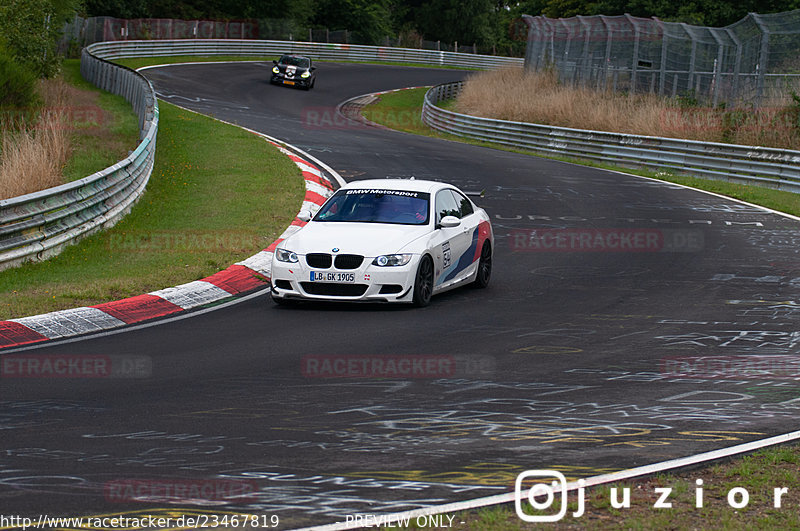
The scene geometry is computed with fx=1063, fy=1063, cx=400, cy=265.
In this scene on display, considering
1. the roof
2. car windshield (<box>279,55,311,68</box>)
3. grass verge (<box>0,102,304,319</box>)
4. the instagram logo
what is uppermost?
car windshield (<box>279,55,311,68</box>)

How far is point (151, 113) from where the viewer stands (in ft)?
82.7

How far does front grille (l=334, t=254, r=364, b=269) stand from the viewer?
11.9 meters

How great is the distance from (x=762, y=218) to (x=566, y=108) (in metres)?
16.3

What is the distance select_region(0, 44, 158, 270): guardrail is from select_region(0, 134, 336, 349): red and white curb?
2333 mm

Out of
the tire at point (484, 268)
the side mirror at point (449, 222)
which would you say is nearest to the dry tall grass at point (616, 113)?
the tire at point (484, 268)

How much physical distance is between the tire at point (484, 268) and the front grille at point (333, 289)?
2.36 meters

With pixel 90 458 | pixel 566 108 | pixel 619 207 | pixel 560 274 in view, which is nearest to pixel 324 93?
pixel 566 108

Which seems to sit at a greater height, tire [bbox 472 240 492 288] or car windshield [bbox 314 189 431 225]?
car windshield [bbox 314 189 431 225]


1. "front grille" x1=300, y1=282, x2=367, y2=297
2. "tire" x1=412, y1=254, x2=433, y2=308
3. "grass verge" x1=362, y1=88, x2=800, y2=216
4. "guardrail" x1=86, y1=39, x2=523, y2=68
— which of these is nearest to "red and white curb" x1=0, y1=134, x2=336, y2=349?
"front grille" x1=300, y1=282, x2=367, y2=297

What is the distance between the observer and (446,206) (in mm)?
13609

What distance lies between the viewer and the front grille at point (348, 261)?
39.1 ft

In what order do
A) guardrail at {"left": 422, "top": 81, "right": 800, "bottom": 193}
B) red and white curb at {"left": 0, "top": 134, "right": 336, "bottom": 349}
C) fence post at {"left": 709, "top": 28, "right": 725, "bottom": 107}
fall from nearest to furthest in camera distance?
red and white curb at {"left": 0, "top": 134, "right": 336, "bottom": 349} → guardrail at {"left": 422, "top": 81, "right": 800, "bottom": 193} → fence post at {"left": 709, "top": 28, "right": 725, "bottom": 107}

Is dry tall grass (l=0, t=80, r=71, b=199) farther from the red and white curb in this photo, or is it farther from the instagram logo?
the instagram logo

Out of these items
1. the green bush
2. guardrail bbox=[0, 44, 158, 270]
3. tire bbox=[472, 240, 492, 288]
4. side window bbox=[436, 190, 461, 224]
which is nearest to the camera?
guardrail bbox=[0, 44, 158, 270]
